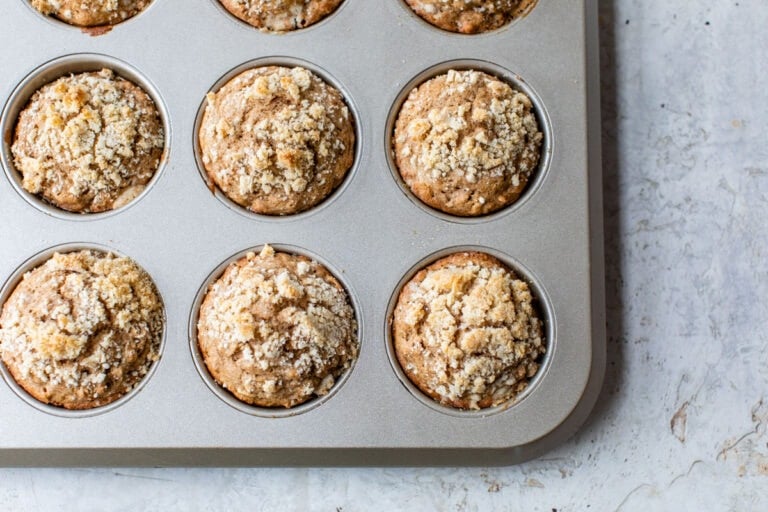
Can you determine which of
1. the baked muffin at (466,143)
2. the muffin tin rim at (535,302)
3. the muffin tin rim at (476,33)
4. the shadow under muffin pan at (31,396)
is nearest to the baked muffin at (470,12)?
the muffin tin rim at (476,33)

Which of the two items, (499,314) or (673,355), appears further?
(673,355)

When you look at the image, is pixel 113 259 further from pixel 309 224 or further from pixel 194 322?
pixel 309 224

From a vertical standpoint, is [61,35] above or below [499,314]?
above

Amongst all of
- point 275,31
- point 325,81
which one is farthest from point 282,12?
point 325,81

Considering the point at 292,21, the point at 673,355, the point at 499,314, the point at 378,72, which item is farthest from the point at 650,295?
the point at 292,21

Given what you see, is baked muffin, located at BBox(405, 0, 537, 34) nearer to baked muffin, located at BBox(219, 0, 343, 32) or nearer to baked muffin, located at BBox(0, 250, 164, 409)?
baked muffin, located at BBox(219, 0, 343, 32)

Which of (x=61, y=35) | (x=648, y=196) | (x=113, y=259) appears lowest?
(x=113, y=259)

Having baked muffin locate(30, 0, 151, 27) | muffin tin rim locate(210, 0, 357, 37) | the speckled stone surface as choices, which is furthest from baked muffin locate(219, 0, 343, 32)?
the speckled stone surface
